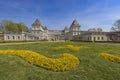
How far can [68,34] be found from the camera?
9062 centimetres

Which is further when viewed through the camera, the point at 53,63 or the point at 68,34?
the point at 68,34

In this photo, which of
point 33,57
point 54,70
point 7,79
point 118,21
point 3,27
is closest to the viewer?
point 7,79

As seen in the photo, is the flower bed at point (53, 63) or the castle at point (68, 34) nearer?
the flower bed at point (53, 63)

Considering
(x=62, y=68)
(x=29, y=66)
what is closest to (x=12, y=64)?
(x=29, y=66)

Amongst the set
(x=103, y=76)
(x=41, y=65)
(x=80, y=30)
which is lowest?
(x=103, y=76)

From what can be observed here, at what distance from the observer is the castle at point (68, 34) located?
182 ft

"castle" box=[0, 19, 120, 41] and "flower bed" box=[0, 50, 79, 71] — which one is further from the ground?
"castle" box=[0, 19, 120, 41]

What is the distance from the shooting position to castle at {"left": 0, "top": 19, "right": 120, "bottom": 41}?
55362 millimetres

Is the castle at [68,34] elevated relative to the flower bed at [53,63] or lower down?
elevated

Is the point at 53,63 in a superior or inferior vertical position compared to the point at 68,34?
inferior

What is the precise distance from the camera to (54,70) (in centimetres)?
763

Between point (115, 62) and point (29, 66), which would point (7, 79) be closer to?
point (29, 66)

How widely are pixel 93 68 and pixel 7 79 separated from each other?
489 centimetres

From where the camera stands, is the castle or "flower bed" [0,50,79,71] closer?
"flower bed" [0,50,79,71]
